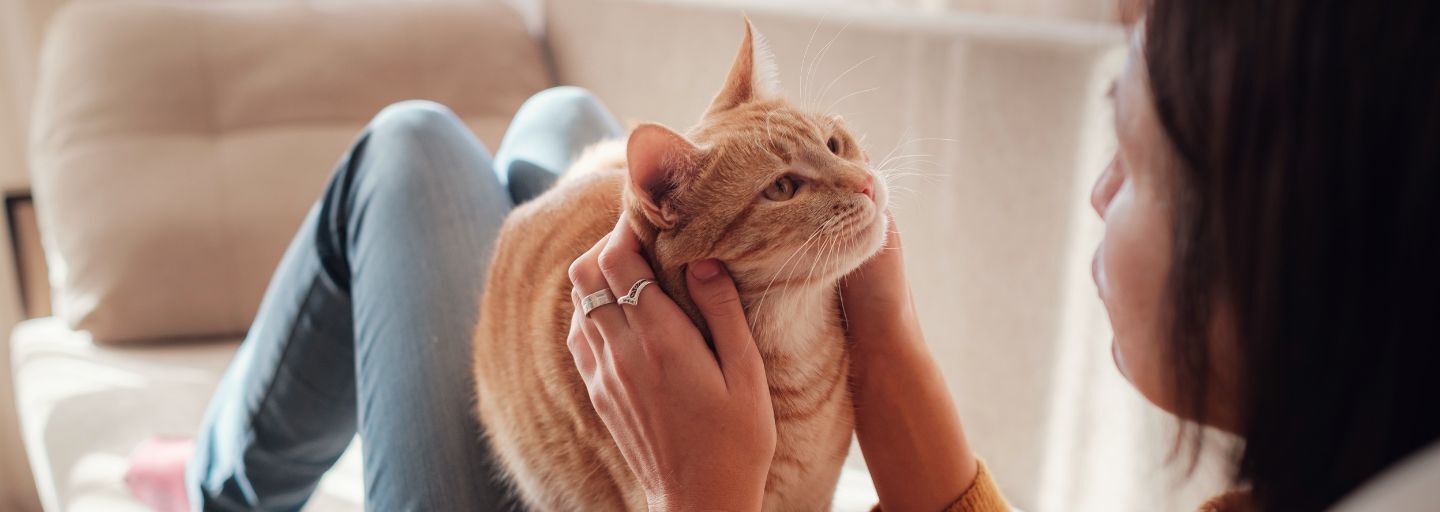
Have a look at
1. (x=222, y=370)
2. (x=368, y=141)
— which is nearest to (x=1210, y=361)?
(x=368, y=141)

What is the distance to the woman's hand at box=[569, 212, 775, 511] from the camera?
0.75 meters

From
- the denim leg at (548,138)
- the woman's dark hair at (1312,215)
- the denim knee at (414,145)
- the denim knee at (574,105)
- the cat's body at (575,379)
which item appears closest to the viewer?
the woman's dark hair at (1312,215)

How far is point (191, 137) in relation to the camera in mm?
2025

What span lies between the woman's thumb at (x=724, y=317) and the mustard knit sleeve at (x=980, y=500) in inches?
10.7

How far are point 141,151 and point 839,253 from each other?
175 centimetres

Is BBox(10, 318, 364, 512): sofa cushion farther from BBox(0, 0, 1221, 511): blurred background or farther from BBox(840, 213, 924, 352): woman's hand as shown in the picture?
BBox(840, 213, 924, 352): woman's hand

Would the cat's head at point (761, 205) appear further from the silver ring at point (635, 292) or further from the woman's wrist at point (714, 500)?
the woman's wrist at point (714, 500)

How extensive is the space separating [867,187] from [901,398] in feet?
0.75

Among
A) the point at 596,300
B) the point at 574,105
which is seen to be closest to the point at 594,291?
the point at 596,300

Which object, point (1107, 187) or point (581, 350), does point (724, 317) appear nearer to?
point (581, 350)

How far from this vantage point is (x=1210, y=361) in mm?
562

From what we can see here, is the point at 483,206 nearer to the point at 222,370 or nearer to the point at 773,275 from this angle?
the point at 773,275

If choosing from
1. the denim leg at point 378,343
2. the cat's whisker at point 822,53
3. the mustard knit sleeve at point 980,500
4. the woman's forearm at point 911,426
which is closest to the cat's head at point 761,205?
the woman's forearm at point 911,426

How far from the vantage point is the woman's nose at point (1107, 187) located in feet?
2.19
